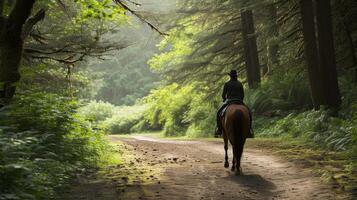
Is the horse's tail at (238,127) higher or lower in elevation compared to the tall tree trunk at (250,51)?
lower

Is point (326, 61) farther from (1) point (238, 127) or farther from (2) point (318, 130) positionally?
(1) point (238, 127)

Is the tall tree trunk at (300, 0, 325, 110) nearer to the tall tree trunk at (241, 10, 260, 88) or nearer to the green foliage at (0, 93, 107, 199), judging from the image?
the tall tree trunk at (241, 10, 260, 88)

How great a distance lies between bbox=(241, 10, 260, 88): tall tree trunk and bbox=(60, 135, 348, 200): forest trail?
13654 mm

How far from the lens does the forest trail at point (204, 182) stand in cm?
800

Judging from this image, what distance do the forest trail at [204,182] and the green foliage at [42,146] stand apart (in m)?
0.68

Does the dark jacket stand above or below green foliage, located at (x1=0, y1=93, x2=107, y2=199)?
above

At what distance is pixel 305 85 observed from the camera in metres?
22.0

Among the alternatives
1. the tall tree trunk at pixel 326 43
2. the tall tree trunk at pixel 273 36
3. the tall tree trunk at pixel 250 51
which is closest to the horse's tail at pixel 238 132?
the tall tree trunk at pixel 326 43

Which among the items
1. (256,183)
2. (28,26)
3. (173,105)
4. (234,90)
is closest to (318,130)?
(234,90)

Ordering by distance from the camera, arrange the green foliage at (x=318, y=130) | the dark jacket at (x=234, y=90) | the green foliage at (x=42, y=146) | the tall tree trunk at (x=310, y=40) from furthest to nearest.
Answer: the tall tree trunk at (x=310, y=40), the green foliage at (x=318, y=130), the dark jacket at (x=234, y=90), the green foliage at (x=42, y=146)

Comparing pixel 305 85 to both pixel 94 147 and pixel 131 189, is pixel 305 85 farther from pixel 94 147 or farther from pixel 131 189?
pixel 131 189

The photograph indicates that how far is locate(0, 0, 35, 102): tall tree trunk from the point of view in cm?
992

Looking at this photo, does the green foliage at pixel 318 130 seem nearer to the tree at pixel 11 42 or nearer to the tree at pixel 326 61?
the tree at pixel 326 61

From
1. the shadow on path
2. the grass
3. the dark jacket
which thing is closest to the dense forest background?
the grass
